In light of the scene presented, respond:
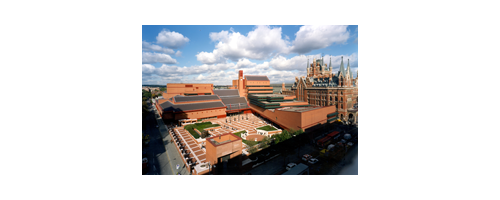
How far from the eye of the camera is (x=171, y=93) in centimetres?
3447

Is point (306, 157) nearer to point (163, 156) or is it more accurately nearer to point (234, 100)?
point (163, 156)

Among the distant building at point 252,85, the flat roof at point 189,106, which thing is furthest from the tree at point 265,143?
the distant building at point 252,85

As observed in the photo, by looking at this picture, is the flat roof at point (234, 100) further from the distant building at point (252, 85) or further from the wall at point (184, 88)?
the wall at point (184, 88)

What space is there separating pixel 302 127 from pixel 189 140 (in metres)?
12.9

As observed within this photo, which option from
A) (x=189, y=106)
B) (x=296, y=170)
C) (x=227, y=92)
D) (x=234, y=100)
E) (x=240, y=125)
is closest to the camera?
(x=296, y=170)

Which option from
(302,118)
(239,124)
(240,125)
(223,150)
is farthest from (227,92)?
(223,150)

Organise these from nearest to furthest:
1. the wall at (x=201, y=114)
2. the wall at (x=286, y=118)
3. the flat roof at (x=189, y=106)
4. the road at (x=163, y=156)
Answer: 1. the road at (x=163, y=156)
2. the wall at (x=286, y=118)
3. the wall at (x=201, y=114)
4. the flat roof at (x=189, y=106)

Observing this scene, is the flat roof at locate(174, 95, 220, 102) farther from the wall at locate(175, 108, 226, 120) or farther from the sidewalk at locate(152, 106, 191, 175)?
the sidewalk at locate(152, 106, 191, 175)

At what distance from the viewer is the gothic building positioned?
18717mm

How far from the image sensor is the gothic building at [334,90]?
737 inches

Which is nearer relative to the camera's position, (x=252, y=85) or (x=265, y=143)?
(x=265, y=143)

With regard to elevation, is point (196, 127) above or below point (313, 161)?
above

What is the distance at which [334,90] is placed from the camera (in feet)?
64.7

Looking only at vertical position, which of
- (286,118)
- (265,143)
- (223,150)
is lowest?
(265,143)
